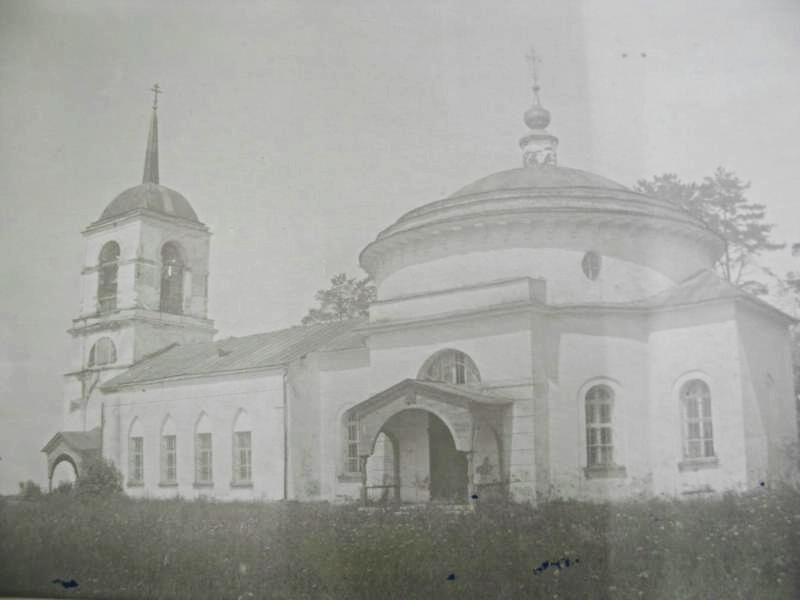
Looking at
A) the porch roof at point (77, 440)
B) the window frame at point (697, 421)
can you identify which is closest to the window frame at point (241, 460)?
the porch roof at point (77, 440)

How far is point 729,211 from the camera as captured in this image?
7930 millimetres

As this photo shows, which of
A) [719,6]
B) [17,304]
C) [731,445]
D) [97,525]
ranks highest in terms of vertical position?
[719,6]

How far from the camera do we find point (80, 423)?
10.7 meters

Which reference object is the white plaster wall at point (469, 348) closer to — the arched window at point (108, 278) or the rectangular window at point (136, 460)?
the rectangular window at point (136, 460)

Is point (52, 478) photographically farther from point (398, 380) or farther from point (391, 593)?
point (391, 593)

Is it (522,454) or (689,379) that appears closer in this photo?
(689,379)

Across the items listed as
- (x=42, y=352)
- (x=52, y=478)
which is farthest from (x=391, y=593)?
(x=42, y=352)

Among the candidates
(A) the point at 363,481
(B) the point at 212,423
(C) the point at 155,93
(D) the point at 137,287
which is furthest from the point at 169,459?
(C) the point at 155,93

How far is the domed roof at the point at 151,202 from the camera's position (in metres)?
9.37

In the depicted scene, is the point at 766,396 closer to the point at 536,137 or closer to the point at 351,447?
the point at 536,137

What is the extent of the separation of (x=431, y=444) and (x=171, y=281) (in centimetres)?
429

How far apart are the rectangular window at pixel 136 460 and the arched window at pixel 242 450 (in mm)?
1166

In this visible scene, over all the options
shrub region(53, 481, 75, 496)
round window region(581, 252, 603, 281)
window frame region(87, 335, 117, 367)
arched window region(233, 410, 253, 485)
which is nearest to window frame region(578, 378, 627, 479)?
round window region(581, 252, 603, 281)

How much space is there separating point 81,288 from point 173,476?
2.64 metres
